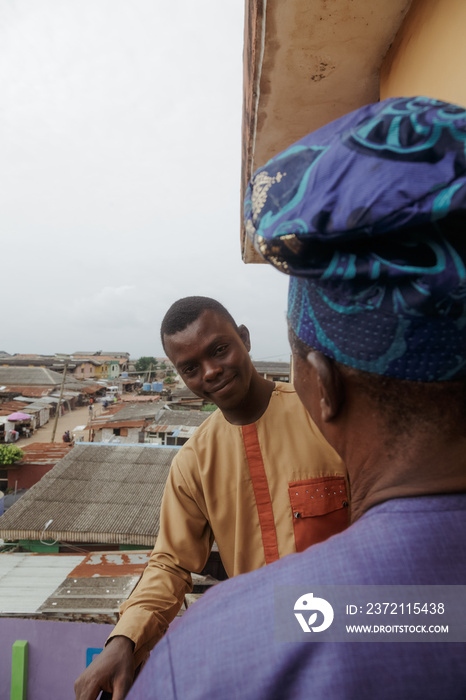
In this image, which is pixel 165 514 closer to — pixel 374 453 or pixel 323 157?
pixel 374 453

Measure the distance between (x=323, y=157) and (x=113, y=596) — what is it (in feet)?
16.8

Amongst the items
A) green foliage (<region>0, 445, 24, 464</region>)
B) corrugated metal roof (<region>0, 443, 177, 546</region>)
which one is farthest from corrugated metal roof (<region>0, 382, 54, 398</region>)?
corrugated metal roof (<region>0, 443, 177, 546</region>)

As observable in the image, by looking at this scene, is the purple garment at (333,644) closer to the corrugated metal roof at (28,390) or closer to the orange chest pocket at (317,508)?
the orange chest pocket at (317,508)

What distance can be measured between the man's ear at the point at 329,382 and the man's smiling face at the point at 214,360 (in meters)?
1.06

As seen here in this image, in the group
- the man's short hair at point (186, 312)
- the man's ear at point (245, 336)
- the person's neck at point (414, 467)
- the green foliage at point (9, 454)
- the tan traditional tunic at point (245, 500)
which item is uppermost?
the person's neck at point (414, 467)

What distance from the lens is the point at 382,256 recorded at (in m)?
0.65

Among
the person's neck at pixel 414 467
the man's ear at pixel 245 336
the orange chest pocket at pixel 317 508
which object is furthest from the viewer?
the man's ear at pixel 245 336

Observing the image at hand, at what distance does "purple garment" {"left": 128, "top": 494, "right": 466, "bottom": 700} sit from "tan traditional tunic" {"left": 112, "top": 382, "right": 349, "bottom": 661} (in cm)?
94

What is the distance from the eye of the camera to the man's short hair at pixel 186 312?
1.94 metres

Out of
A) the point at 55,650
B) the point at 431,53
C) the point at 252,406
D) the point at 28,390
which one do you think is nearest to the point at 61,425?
the point at 28,390

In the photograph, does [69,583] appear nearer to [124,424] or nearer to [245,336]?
[245,336]

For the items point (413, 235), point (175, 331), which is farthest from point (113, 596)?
point (413, 235)

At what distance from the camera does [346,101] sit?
243cm

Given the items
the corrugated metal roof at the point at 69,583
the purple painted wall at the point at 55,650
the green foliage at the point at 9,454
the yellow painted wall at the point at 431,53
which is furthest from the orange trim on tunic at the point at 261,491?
the green foliage at the point at 9,454
